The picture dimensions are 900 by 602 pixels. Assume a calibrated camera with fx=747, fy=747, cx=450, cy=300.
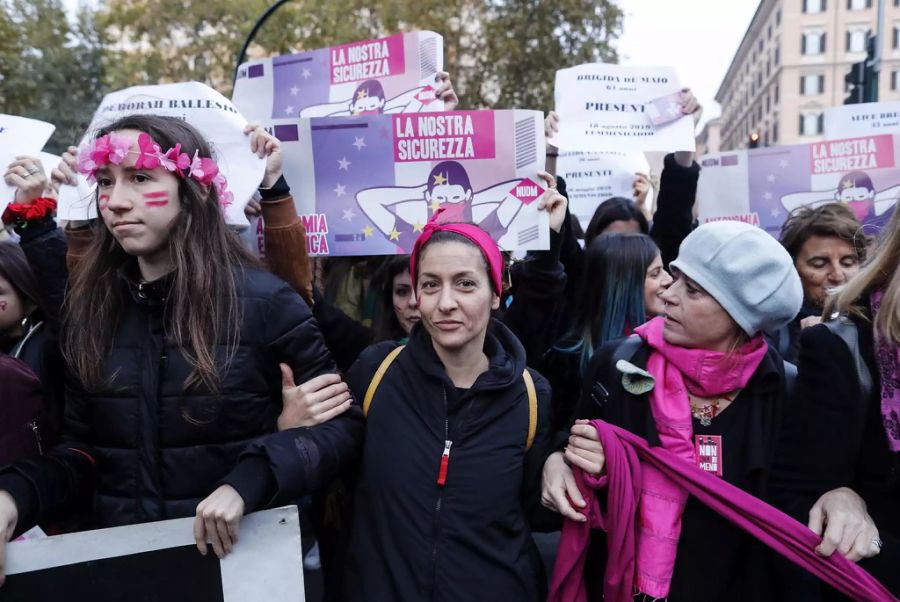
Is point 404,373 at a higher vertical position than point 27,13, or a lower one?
lower

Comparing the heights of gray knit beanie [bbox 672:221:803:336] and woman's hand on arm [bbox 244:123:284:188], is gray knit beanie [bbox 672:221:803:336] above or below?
below

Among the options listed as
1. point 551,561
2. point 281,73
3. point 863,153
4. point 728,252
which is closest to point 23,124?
point 281,73

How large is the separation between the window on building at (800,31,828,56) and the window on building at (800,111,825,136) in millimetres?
4533

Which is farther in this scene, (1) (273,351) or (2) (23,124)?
(2) (23,124)

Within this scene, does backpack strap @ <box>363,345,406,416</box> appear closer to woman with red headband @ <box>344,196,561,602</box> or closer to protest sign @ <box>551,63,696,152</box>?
woman with red headband @ <box>344,196,561,602</box>

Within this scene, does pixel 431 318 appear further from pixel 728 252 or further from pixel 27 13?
pixel 27 13

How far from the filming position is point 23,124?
2980mm

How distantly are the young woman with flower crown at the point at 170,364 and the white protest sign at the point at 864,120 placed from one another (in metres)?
3.66

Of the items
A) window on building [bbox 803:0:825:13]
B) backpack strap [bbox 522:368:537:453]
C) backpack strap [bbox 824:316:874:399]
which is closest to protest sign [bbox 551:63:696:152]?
backpack strap [bbox 522:368:537:453]

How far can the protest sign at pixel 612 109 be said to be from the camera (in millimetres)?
3885

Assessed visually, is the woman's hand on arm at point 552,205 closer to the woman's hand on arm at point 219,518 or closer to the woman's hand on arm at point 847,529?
the woman's hand on arm at point 847,529

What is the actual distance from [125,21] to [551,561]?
57.6 ft

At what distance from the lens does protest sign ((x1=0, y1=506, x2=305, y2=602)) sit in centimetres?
174

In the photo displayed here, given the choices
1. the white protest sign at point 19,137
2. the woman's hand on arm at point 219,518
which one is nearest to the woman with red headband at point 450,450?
the woman's hand on arm at point 219,518
